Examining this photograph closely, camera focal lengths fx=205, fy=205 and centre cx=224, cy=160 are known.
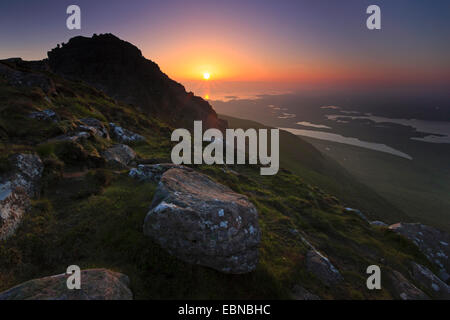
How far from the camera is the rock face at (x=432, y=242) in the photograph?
18.8 metres

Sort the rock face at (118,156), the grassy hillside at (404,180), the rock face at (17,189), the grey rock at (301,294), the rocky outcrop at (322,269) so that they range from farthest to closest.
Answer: the grassy hillside at (404,180), the rock face at (118,156), the rocky outcrop at (322,269), the grey rock at (301,294), the rock face at (17,189)

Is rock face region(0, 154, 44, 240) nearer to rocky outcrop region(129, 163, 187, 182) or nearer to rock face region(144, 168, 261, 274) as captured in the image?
rocky outcrop region(129, 163, 187, 182)

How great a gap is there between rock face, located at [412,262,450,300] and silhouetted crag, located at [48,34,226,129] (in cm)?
7187

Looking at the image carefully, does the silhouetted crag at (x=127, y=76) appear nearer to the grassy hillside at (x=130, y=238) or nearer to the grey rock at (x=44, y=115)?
the grey rock at (x=44, y=115)

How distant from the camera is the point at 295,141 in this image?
445 feet

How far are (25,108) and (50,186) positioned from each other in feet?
37.0

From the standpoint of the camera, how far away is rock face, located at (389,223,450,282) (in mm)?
18844

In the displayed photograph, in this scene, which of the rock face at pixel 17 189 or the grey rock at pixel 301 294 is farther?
the grey rock at pixel 301 294

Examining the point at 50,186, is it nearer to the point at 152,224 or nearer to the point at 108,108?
the point at 152,224

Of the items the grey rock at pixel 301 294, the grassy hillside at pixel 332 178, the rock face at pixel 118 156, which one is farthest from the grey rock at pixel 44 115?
the grassy hillside at pixel 332 178

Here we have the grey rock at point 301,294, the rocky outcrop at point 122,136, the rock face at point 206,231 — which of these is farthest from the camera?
the rocky outcrop at point 122,136

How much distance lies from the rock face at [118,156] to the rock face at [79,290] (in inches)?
370

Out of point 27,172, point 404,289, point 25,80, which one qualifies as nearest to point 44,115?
point 27,172
